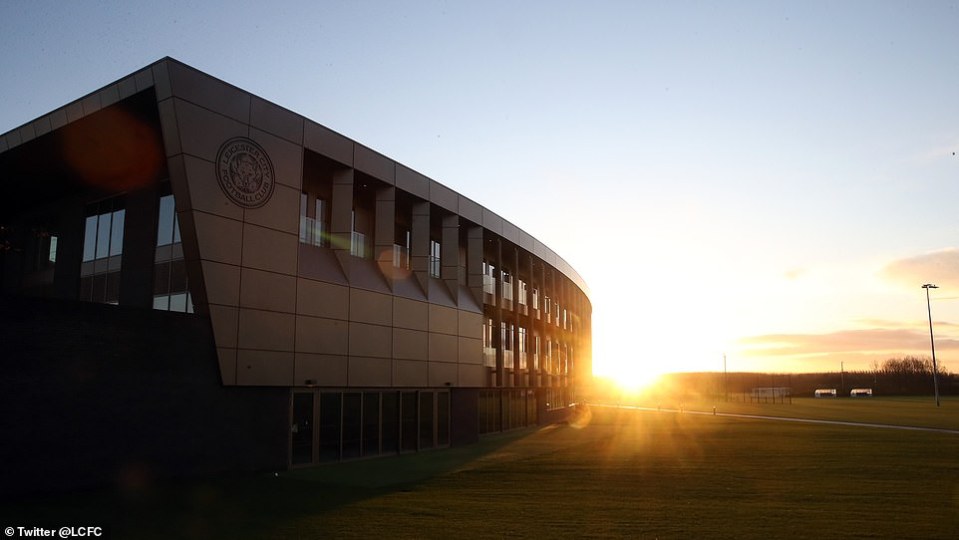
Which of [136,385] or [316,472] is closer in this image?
[136,385]

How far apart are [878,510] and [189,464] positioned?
56.2ft

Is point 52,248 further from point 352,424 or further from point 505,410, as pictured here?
point 505,410

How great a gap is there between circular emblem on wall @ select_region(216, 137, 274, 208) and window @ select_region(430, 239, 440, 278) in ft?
40.9

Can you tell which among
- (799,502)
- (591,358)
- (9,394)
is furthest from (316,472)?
(591,358)

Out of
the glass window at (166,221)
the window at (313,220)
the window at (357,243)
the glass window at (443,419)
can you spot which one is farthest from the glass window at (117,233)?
the glass window at (443,419)

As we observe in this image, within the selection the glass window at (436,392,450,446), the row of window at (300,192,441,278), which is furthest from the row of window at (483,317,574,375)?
the row of window at (300,192,441,278)

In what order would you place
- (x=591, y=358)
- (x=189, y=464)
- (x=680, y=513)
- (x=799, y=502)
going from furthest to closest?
(x=591, y=358), (x=189, y=464), (x=799, y=502), (x=680, y=513)

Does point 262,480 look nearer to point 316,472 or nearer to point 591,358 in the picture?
point 316,472

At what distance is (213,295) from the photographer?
20438mm

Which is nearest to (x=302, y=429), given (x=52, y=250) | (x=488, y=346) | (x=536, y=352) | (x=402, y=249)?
(x=402, y=249)

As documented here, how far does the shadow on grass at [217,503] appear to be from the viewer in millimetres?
13797

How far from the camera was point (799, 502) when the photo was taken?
1631 centimetres

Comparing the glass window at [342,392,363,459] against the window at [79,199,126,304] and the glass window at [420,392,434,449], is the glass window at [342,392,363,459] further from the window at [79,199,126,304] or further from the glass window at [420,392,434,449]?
the window at [79,199,126,304]

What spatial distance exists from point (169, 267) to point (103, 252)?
14.3 ft
